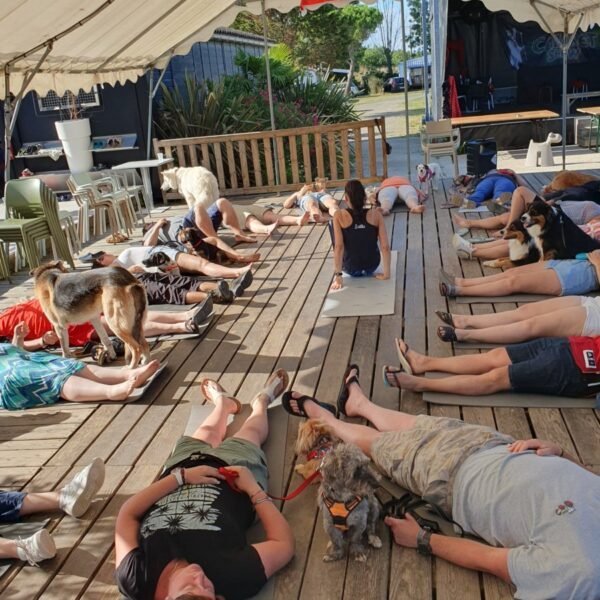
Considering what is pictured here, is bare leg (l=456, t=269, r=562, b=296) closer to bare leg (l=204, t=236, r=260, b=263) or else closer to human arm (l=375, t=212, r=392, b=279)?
human arm (l=375, t=212, r=392, b=279)

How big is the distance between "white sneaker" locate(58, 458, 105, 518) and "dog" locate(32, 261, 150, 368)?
1.47 metres

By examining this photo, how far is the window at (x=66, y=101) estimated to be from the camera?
11.6 metres

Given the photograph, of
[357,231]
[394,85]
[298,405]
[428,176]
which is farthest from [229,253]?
[394,85]

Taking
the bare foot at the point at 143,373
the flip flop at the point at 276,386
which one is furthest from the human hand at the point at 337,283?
the bare foot at the point at 143,373

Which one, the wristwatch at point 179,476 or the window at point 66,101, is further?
the window at point 66,101

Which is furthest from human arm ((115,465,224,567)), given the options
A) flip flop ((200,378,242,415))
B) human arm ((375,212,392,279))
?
human arm ((375,212,392,279))

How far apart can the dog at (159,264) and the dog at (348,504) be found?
12.9 ft

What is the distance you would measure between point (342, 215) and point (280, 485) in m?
3.02

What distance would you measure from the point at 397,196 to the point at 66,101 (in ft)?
22.1

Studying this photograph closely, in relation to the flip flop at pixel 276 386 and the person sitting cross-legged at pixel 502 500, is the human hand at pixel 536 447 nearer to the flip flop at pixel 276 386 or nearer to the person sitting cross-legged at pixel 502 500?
the person sitting cross-legged at pixel 502 500

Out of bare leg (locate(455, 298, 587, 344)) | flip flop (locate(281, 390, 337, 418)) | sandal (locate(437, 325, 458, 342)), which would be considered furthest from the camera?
sandal (locate(437, 325, 458, 342))

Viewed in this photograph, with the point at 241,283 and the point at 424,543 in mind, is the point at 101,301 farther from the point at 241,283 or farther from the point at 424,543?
the point at 424,543

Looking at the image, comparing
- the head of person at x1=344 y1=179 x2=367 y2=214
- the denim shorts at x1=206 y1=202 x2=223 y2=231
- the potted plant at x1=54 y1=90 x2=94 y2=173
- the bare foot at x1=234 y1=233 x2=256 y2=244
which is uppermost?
the potted plant at x1=54 y1=90 x2=94 y2=173

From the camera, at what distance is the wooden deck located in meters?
2.33
